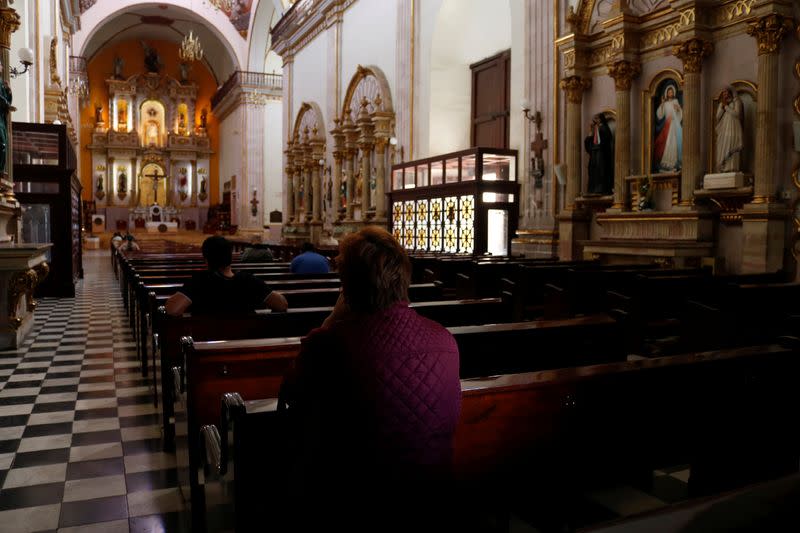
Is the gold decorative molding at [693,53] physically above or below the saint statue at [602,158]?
above

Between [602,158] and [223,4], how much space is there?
935 inches

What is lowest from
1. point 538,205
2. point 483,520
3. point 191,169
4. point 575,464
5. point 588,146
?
point 483,520

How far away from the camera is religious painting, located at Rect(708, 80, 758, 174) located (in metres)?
7.73

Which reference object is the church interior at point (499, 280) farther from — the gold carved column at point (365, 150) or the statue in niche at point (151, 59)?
the statue in niche at point (151, 59)

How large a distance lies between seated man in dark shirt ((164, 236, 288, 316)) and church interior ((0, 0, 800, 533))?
0.11m

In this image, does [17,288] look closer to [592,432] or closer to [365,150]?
[592,432]

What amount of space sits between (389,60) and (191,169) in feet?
76.8

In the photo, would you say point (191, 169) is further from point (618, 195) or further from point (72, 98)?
point (618, 195)

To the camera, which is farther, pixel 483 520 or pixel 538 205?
pixel 538 205

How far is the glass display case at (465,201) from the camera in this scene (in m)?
12.1

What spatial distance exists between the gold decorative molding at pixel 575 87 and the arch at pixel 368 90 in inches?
260

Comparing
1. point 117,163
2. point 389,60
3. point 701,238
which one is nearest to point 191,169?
point 117,163

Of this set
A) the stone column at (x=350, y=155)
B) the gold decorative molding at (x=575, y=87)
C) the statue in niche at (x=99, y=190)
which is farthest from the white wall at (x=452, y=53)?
the statue in niche at (x=99, y=190)

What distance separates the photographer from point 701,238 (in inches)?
320
